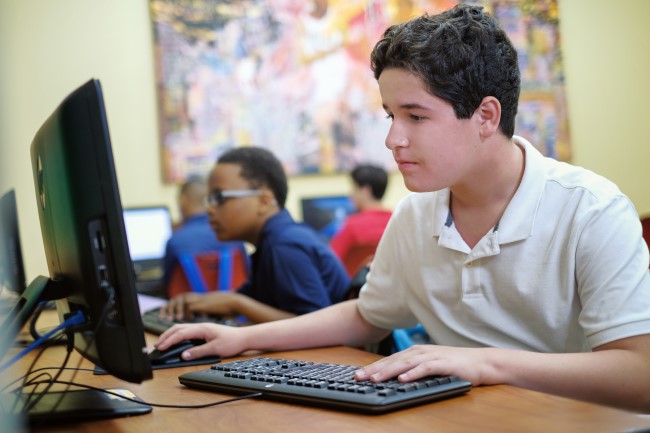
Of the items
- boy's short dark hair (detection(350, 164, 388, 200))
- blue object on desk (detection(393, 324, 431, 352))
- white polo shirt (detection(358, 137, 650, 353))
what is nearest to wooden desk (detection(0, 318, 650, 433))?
white polo shirt (detection(358, 137, 650, 353))

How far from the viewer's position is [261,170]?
261 cm

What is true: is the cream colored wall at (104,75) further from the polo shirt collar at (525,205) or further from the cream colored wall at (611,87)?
the polo shirt collar at (525,205)

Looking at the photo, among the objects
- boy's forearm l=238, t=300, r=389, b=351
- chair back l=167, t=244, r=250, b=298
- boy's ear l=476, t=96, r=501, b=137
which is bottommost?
chair back l=167, t=244, r=250, b=298

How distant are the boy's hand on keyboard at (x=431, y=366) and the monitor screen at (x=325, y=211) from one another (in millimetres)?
3775

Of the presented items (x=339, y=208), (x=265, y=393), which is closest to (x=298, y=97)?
(x=339, y=208)

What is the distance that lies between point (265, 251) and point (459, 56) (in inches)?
43.8

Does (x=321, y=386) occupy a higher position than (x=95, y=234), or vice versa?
(x=95, y=234)

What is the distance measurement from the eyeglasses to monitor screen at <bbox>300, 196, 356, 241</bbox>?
2249mm

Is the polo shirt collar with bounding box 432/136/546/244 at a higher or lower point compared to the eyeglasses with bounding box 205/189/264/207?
higher

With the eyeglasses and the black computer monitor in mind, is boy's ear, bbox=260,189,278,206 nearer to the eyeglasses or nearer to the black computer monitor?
the eyeglasses

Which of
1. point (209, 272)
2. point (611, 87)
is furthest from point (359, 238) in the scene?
point (611, 87)

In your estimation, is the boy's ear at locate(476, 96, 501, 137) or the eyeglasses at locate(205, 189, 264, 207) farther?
the eyeglasses at locate(205, 189, 264, 207)

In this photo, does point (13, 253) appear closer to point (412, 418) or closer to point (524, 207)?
point (524, 207)

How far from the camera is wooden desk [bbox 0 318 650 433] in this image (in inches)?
32.1
